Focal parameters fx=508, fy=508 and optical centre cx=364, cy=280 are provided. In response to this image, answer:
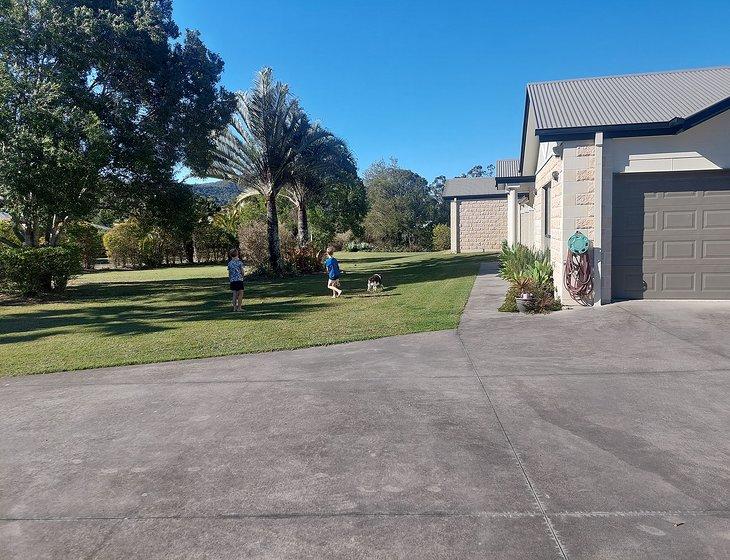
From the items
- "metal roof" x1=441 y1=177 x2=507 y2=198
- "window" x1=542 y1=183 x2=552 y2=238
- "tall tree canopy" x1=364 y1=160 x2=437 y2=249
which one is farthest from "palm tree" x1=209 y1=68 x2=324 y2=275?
"tall tree canopy" x1=364 y1=160 x2=437 y2=249

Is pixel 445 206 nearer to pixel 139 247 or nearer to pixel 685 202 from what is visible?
pixel 139 247

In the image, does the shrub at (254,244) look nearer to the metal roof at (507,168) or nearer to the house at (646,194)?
the metal roof at (507,168)

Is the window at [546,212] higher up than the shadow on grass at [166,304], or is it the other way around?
the window at [546,212]

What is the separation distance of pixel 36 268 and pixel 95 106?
5.41m

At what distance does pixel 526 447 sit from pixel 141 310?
38.3 feet

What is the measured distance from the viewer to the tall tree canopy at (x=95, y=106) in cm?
1352

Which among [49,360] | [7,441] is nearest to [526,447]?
[7,441]

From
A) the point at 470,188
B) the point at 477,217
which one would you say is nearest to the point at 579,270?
the point at 477,217

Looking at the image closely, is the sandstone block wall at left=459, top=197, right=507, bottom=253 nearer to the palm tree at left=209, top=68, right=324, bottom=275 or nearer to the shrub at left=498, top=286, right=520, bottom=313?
the palm tree at left=209, top=68, right=324, bottom=275

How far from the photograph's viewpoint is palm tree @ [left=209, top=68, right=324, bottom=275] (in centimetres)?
2119

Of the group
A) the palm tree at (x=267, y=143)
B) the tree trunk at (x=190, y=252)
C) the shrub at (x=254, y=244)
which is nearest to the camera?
the palm tree at (x=267, y=143)

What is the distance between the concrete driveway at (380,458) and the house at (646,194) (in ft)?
12.0

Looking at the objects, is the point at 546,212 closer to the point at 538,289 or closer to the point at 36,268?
the point at 538,289

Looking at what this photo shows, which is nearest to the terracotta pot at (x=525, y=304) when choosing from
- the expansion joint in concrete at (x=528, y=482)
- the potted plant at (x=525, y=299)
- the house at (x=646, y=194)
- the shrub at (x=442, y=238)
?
the potted plant at (x=525, y=299)
